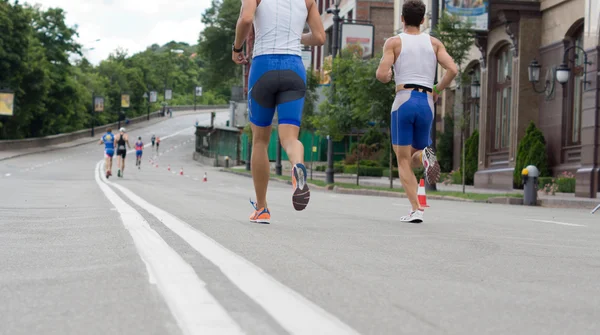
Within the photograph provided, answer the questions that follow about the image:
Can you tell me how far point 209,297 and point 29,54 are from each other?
8184 centimetres

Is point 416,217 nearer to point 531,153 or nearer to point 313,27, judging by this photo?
point 313,27

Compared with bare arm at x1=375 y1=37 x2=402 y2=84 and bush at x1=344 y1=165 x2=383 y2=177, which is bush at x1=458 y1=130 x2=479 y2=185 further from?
bare arm at x1=375 y1=37 x2=402 y2=84

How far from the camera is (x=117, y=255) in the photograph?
18.0 ft

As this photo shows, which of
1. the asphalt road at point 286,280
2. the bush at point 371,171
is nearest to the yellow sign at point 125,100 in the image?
the bush at point 371,171

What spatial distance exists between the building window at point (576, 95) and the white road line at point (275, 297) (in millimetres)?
24939

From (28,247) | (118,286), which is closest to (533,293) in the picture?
(118,286)

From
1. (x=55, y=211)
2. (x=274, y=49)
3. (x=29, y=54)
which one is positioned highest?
(x=29, y=54)

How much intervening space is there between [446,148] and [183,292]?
39.0 meters

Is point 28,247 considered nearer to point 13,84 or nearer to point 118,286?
point 118,286

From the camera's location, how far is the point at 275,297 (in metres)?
3.79

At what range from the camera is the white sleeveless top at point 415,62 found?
1037cm

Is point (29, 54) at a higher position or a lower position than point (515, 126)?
higher

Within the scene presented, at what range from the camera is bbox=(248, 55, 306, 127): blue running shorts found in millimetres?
8625

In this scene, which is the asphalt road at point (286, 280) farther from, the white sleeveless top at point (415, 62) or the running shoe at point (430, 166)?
the white sleeveless top at point (415, 62)
